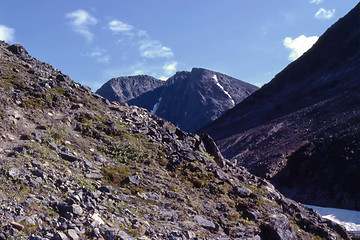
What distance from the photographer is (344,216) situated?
38.2 meters

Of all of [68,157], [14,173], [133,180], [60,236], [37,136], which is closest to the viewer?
[60,236]

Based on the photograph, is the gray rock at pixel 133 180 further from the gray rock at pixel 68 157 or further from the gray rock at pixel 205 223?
the gray rock at pixel 205 223

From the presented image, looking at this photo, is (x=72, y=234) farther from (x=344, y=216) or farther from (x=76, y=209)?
(x=344, y=216)

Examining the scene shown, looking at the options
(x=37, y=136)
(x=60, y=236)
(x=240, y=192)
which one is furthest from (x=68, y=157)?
(x=240, y=192)

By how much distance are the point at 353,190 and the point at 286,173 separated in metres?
14.3

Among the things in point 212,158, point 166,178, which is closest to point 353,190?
point 212,158

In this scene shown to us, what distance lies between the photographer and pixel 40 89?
58.2 feet

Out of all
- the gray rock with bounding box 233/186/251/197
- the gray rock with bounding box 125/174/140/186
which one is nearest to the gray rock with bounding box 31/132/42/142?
the gray rock with bounding box 125/174/140/186

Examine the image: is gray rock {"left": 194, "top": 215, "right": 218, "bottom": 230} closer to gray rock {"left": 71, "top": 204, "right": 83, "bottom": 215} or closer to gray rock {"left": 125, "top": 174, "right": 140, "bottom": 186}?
gray rock {"left": 125, "top": 174, "right": 140, "bottom": 186}

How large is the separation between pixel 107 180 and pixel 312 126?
229 ft

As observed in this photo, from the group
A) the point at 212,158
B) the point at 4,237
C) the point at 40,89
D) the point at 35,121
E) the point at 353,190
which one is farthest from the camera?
the point at 353,190

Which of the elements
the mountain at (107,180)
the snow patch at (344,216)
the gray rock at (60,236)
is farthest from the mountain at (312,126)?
the gray rock at (60,236)

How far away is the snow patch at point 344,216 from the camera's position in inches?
1358

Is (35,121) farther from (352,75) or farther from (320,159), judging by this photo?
(352,75)
